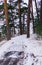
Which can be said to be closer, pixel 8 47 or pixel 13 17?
pixel 8 47

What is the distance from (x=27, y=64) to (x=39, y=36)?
3.60 metres

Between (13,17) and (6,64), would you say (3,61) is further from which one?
(13,17)

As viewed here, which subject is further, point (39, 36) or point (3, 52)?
point (39, 36)

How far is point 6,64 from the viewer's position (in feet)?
33.0

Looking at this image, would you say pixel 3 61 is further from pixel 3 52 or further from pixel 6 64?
pixel 3 52

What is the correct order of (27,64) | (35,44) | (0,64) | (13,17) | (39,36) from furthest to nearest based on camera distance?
(13,17), (39,36), (35,44), (0,64), (27,64)

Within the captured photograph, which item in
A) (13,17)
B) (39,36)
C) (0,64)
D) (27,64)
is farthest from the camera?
(13,17)

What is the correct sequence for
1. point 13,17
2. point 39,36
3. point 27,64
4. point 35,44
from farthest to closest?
point 13,17
point 39,36
point 35,44
point 27,64

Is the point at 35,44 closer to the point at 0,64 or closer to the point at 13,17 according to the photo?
the point at 0,64

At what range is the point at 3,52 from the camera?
11727 mm

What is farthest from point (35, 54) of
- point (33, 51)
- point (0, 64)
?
point (0, 64)

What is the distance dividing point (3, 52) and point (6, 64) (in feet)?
5.75

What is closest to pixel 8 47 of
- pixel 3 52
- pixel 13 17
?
pixel 3 52

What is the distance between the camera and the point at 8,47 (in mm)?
12258
